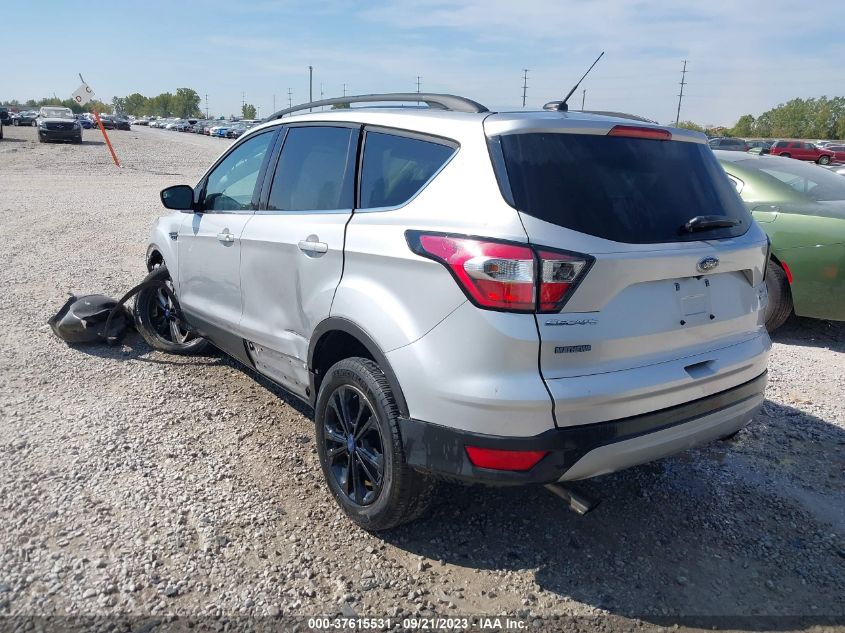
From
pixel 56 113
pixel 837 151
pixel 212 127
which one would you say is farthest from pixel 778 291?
pixel 212 127

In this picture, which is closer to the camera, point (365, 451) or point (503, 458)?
point (503, 458)

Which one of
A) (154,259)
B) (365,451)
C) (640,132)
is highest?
(640,132)

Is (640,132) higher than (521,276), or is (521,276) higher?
(640,132)

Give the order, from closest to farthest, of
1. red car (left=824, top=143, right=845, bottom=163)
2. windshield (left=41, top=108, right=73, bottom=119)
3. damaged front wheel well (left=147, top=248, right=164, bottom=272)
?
damaged front wheel well (left=147, top=248, right=164, bottom=272) < windshield (left=41, top=108, right=73, bottom=119) < red car (left=824, top=143, right=845, bottom=163)

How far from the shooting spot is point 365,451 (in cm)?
307

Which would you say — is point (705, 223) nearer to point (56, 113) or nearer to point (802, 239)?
point (802, 239)

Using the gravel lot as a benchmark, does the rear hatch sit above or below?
above

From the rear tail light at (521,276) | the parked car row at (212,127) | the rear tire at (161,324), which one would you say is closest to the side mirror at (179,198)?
the rear tire at (161,324)

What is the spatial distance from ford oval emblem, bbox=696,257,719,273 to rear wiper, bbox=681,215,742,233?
0.13 meters

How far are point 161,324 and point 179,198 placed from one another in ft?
4.60

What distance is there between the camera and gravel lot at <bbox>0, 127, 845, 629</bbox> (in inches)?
108

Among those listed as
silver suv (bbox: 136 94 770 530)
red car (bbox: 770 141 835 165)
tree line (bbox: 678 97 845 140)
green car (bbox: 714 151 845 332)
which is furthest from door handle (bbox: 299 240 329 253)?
tree line (bbox: 678 97 845 140)

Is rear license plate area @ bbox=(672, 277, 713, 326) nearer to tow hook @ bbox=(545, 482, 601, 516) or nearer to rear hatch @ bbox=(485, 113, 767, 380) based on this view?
rear hatch @ bbox=(485, 113, 767, 380)

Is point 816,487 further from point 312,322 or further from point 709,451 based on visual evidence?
point 312,322
